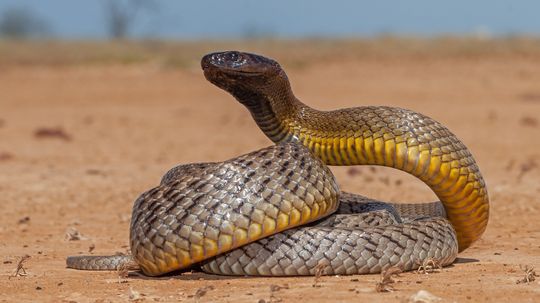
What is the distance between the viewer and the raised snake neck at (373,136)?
7.94 meters

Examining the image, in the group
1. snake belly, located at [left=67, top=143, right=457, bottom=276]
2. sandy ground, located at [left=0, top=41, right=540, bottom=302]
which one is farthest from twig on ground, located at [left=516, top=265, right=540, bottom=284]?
snake belly, located at [left=67, top=143, right=457, bottom=276]

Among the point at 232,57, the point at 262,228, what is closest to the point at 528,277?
the point at 262,228

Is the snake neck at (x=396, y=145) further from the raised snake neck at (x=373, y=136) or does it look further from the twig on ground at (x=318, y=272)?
the twig on ground at (x=318, y=272)

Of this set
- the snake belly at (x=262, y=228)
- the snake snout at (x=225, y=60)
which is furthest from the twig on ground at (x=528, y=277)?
the snake snout at (x=225, y=60)

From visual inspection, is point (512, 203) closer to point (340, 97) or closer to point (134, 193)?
point (134, 193)

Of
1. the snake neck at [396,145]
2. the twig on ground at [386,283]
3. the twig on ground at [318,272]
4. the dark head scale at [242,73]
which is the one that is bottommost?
the twig on ground at [318,272]

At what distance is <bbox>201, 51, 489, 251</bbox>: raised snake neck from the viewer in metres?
7.94

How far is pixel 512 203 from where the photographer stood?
1233 centimetres

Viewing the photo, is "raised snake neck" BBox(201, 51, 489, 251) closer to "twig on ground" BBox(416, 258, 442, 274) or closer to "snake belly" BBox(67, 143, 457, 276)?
"snake belly" BBox(67, 143, 457, 276)

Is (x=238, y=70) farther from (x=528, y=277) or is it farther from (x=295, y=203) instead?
(x=528, y=277)

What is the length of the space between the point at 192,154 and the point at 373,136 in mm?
10177

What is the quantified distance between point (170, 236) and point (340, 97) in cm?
2194

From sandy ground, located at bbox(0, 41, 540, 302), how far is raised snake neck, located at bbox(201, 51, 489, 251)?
567 millimetres

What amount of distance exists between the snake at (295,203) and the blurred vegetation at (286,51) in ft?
97.7
